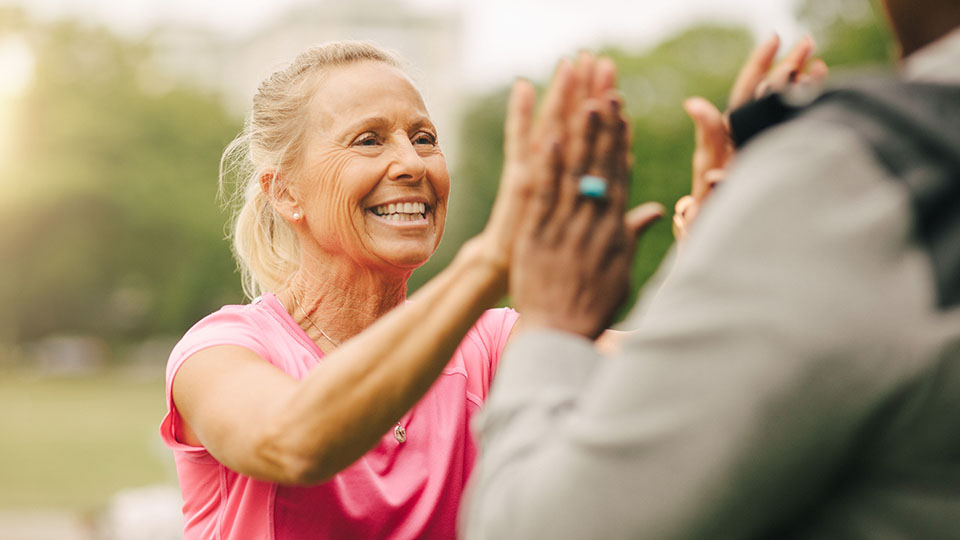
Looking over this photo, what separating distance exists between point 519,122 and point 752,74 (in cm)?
46

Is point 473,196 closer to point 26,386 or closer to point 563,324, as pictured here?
point 26,386

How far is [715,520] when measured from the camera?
1.36m

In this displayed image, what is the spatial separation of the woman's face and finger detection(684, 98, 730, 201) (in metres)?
1.21

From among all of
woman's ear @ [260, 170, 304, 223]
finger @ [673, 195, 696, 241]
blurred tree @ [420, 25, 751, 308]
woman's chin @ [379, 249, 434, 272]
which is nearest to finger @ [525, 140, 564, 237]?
finger @ [673, 195, 696, 241]

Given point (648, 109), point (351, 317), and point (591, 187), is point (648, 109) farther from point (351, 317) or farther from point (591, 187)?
point (591, 187)

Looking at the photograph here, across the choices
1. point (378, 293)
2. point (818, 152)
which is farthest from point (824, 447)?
point (378, 293)

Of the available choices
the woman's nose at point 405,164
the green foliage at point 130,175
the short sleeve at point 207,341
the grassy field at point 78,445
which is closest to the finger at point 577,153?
the short sleeve at point 207,341

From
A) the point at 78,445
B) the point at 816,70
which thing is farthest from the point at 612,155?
the point at 78,445

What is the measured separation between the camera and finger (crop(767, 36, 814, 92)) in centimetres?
189

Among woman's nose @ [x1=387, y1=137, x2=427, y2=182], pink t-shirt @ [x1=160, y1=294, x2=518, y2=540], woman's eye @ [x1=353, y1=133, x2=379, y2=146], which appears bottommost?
pink t-shirt @ [x1=160, y1=294, x2=518, y2=540]

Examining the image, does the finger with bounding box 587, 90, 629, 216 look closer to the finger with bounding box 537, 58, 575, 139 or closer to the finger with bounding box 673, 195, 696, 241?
the finger with bounding box 537, 58, 575, 139

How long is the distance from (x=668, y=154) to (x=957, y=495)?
3145cm

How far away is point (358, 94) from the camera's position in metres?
2.99

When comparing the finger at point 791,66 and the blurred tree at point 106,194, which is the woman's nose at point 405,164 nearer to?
the finger at point 791,66
